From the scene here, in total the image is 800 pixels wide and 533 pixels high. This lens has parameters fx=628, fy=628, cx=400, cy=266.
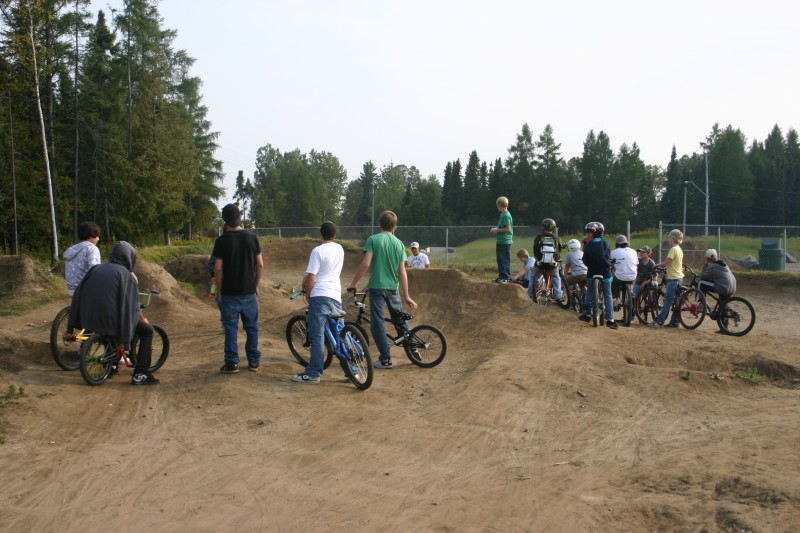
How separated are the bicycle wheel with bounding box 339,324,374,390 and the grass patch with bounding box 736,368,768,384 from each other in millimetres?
4478

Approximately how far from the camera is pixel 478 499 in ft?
14.0

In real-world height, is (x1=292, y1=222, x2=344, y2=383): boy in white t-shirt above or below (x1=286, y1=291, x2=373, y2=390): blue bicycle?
above

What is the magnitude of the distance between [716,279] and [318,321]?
7680mm

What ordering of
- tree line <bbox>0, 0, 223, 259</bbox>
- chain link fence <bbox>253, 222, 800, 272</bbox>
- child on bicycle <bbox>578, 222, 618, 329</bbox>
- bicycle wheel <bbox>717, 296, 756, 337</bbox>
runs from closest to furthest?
child on bicycle <bbox>578, 222, 618, 329</bbox>, bicycle wheel <bbox>717, 296, 756, 337</bbox>, chain link fence <bbox>253, 222, 800, 272</bbox>, tree line <bbox>0, 0, 223, 259</bbox>

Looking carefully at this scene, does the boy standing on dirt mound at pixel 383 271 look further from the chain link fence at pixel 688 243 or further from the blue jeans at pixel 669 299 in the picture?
the chain link fence at pixel 688 243

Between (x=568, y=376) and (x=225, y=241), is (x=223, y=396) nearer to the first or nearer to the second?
(x=225, y=241)

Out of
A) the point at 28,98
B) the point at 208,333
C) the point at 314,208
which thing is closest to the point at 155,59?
the point at 28,98

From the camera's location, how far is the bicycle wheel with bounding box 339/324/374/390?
691cm

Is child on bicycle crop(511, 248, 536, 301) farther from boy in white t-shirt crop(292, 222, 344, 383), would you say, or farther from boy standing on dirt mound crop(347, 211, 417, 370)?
boy in white t-shirt crop(292, 222, 344, 383)

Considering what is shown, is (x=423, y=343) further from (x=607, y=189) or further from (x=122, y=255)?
(x=607, y=189)

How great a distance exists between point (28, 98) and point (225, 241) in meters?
26.0

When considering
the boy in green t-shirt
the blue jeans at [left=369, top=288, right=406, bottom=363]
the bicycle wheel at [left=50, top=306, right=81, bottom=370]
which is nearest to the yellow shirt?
the boy in green t-shirt

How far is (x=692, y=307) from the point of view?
37.1 feet

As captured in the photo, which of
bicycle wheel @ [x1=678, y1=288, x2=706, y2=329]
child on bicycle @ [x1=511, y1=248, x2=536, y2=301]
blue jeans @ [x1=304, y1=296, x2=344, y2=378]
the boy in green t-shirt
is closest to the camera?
blue jeans @ [x1=304, y1=296, x2=344, y2=378]
